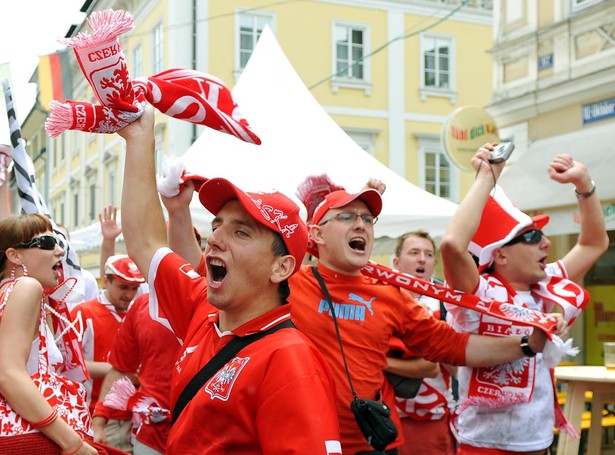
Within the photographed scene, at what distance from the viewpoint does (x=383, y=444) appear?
2.97 metres

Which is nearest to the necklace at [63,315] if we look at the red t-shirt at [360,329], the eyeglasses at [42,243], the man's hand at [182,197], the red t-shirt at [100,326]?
the eyeglasses at [42,243]

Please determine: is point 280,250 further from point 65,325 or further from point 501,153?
point 65,325

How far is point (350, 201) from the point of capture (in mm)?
3670

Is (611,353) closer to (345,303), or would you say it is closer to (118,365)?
(345,303)

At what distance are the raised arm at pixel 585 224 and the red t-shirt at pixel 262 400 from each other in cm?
242

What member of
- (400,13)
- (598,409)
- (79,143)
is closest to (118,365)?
(598,409)

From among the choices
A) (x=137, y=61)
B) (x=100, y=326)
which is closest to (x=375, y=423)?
(x=100, y=326)

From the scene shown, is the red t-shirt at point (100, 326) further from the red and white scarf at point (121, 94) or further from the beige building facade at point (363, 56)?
the beige building facade at point (363, 56)

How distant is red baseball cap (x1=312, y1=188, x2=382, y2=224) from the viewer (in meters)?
3.66

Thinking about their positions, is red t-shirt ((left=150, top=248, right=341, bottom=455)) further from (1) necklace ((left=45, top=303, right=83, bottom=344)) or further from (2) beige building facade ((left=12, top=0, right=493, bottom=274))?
(2) beige building facade ((left=12, top=0, right=493, bottom=274))

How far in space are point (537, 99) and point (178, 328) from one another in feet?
36.4

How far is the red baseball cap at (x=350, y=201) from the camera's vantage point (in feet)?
12.0

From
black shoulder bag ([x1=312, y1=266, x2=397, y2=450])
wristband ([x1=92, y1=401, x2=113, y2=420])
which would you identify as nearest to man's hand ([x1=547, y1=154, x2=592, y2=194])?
black shoulder bag ([x1=312, y1=266, x2=397, y2=450])

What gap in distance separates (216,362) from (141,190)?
2.54 ft
